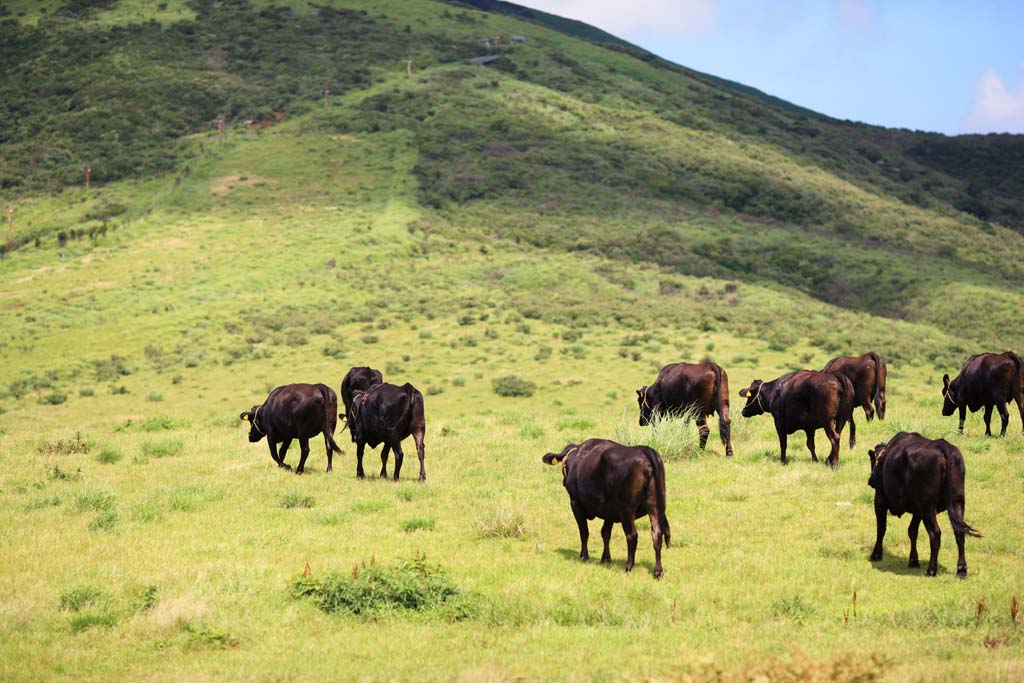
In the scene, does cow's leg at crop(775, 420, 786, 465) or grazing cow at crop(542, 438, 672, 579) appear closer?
grazing cow at crop(542, 438, 672, 579)

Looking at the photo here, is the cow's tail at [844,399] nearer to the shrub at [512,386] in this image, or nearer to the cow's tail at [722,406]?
the cow's tail at [722,406]

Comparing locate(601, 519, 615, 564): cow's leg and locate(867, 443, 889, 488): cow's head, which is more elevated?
locate(867, 443, 889, 488): cow's head

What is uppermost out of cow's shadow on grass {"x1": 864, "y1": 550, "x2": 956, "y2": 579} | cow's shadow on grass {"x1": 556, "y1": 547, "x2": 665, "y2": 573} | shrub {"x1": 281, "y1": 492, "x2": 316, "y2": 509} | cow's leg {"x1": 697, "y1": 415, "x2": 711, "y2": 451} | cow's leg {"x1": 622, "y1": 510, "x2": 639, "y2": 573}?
cow's leg {"x1": 697, "y1": 415, "x2": 711, "y2": 451}

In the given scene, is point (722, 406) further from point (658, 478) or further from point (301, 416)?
point (658, 478)

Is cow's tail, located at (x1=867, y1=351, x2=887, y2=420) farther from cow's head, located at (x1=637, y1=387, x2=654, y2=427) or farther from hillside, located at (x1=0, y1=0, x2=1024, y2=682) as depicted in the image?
cow's head, located at (x1=637, y1=387, x2=654, y2=427)

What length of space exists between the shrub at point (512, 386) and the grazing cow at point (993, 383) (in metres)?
21.6

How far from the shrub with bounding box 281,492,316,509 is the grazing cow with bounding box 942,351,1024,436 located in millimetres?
13426

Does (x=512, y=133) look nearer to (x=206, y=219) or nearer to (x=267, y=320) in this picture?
(x=206, y=219)

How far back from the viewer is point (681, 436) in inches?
738

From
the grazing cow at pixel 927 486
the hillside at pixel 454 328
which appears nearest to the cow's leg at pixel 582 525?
the hillside at pixel 454 328

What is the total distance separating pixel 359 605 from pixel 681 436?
10.00m

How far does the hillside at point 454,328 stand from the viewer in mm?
9570

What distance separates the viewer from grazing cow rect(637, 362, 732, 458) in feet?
63.8

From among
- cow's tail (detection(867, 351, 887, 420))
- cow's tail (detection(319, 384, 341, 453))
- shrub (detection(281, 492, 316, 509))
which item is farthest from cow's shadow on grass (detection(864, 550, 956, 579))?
cow's tail (detection(319, 384, 341, 453))
